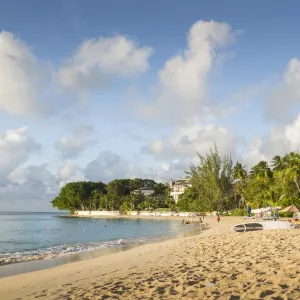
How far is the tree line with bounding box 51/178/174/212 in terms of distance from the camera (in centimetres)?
12912

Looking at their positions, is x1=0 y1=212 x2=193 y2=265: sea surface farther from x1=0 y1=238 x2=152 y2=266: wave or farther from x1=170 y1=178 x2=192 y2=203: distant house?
x1=170 y1=178 x2=192 y2=203: distant house

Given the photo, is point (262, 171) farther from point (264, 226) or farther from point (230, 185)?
point (264, 226)

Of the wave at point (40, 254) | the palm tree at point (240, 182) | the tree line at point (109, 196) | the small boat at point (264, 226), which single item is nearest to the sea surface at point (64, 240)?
the wave at point (40, 254)

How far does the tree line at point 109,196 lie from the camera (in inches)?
5084

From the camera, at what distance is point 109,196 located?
5453 inches

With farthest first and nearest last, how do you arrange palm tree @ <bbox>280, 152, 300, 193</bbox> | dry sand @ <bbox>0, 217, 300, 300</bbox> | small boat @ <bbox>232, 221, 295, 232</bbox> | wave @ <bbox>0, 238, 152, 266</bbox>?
palm tree @ <bbox>280, 152, 300, 193</bbox> → small boat @ <bbox>232, 221, 295, 232</bbox> → wave @ <bbox>0, 238, 152, 266</bbox> → dry sand @ <bbox>0, 217, 300, 300</bbox>

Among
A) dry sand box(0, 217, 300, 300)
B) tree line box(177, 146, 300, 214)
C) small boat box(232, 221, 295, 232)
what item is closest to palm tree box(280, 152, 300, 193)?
tree line box(177, 146, 300, 214)

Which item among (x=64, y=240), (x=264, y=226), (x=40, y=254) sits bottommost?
(x=64, y=240)

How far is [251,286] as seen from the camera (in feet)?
23.7

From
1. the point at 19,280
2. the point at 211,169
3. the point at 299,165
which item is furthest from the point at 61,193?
the point at 19,280

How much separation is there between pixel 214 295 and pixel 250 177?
259 feet

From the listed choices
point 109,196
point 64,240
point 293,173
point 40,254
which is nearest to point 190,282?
point 40,254

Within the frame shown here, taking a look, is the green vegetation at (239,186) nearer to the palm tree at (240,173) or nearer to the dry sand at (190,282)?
the palm tree at (240,173)

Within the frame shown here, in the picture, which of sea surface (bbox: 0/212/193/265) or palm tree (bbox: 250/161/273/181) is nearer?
sea surface (bbox: 0/212/193/265)
